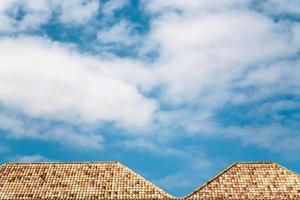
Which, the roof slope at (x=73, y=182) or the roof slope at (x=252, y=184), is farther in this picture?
the roof slope at (x=73, y=182)

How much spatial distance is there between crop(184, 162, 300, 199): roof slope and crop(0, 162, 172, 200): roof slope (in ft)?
10.5

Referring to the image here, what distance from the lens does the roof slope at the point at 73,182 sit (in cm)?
3281

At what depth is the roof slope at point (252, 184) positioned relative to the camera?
107ft

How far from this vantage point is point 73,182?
34031 mm

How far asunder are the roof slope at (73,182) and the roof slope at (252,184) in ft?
Answer: 10.5

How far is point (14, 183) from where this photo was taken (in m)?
34.1

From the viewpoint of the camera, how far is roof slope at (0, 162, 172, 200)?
32812 mm

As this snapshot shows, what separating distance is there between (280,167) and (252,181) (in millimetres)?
2842

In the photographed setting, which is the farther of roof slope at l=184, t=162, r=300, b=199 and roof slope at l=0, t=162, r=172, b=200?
roof slope at l=0, t=162, r=172, b=200

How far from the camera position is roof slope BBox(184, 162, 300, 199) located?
32.6 m

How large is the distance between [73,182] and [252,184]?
1240 centimetres

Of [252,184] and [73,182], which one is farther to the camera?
[73,182]

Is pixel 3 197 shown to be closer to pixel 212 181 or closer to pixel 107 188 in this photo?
pixel 107 188

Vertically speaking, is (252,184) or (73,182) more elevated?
(252,184)
